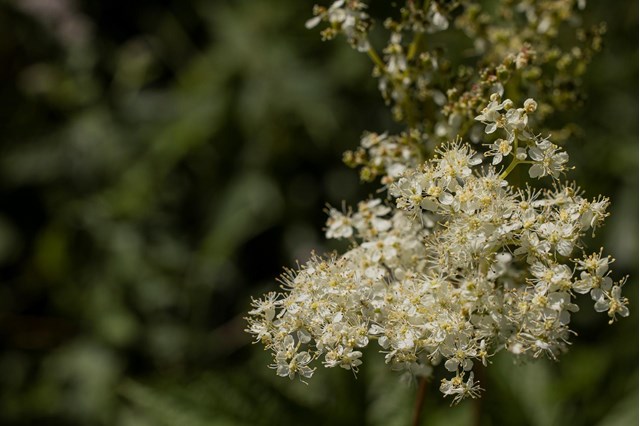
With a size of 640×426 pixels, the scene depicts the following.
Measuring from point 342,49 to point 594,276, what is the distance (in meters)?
2.49

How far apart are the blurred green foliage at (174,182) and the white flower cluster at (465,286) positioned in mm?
1631

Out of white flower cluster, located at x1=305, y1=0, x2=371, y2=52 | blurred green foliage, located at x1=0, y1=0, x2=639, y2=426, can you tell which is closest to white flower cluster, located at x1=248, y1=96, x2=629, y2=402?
white flower cluster, located at x1=305, y1=0, x2=371, y2=52

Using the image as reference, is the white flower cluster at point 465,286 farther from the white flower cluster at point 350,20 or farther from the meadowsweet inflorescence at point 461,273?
the white flower cluster at point 350,20

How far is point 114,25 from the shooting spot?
17.3ft

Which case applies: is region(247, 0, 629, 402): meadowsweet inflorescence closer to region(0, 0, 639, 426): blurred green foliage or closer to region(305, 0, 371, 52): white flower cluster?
region(305, 0, 371, 52): white flower cluster

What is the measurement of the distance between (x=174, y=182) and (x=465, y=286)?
10.0ft

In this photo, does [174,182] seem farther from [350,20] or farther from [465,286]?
[465,286]

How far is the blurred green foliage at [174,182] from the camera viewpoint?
4035mm

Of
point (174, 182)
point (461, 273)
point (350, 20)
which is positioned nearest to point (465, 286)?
point (461, 273)

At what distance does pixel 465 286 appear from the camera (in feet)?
6.09

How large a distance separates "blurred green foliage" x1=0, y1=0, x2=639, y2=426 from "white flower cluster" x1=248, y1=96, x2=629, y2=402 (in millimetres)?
1631

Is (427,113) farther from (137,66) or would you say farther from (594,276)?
(137,66)

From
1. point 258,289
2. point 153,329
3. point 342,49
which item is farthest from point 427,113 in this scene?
point 153,329

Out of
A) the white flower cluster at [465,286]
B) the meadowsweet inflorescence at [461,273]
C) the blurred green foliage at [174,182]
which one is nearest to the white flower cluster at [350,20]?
the meadowsweet inflorescence at [461,273]
